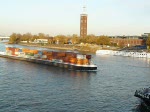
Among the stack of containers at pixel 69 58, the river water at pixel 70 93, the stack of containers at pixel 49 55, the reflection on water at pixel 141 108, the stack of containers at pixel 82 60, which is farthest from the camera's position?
the stack of containers at pixel 49 55

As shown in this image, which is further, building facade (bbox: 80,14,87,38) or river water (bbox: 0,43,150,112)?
building facade (bbox: 80,14,87,38)

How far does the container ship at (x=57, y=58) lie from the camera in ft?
170

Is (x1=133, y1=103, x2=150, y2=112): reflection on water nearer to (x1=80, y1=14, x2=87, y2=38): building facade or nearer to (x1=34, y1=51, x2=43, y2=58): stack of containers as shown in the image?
(x1=34, y1=51, x2=43, y2=58): stack of containers

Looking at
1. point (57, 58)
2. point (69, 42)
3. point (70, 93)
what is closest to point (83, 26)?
point (69, 42)

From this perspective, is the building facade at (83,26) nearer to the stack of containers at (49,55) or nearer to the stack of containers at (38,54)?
the stack of containers at (38,54)

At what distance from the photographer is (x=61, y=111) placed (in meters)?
24.2

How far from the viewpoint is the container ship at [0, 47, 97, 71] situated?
51.8 metres

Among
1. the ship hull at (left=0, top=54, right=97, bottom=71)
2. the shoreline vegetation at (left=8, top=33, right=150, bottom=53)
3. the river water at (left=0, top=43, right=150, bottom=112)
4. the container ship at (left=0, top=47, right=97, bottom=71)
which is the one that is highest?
the shoreline vegetation at (left=8, top=33, right=150, bottom=53)

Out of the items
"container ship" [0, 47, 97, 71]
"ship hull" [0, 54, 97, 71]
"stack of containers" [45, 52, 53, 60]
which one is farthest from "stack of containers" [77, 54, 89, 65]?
"stack of containers" [45, 52, 53, 60]

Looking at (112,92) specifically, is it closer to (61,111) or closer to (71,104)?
(71,104)

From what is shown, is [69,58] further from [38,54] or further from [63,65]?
[38,54]

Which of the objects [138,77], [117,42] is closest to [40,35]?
[117,42]

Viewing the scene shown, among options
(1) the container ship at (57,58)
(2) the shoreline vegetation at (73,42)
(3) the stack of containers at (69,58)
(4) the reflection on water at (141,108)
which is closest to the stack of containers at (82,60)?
(1) the container ship at (57,58)

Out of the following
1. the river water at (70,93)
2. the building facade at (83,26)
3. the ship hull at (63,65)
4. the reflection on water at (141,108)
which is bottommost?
the reflection on water at (141,108)
